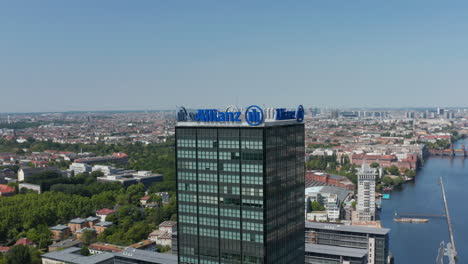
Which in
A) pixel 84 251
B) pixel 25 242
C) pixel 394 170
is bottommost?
pixel 394 170

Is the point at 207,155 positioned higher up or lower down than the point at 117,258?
higher up

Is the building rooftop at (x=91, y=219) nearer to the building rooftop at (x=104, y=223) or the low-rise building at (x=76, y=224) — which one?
the low-rise building at (x=76, y=224)

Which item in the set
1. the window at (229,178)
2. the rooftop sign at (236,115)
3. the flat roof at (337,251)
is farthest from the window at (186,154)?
the flat roof at (337,251)

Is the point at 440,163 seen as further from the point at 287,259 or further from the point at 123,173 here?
the point at 287,259

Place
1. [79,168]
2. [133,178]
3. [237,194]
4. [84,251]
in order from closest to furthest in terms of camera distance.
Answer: [237,194] < [84,251] < [133,178] < [79,168]

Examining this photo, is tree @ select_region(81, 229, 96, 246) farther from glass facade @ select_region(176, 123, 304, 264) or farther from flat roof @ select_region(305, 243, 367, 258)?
glass facade @ select_region(176, 123, 304, 264)

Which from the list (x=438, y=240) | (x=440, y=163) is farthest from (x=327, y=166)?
(x=438, y=240)

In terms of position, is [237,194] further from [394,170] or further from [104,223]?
[394,170]

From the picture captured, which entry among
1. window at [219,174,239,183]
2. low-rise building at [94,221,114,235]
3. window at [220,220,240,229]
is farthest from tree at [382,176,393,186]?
window at [219,174,239,183]

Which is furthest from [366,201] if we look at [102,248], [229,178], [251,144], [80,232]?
[251,144]
